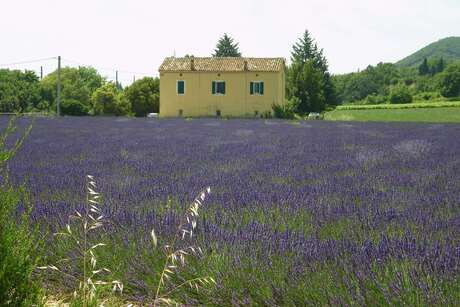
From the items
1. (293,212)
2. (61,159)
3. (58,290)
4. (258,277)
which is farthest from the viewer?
(61,159)

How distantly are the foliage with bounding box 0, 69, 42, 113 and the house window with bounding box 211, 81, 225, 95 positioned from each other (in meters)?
26.4

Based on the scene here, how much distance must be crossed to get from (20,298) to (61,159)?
7.09m

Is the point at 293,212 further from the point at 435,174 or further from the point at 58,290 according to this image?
the point at 435,174

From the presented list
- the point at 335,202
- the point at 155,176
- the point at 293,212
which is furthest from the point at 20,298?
the point at 155,176

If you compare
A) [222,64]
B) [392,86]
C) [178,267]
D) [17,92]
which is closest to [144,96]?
[222,64]

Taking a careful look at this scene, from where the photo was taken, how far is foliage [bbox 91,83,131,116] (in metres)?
51.8

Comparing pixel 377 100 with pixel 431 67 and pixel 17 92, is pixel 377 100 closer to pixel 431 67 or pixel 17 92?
pixel 431 67

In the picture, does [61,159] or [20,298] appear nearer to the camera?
[20,298]

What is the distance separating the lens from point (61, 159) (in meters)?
8.76

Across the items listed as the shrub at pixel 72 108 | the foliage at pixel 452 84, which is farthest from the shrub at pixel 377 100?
the shrub at pixel 72 108

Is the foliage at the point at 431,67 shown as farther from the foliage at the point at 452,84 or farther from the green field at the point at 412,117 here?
the green field at the point at 412,117

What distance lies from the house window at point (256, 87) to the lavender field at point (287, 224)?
31395 millimetres

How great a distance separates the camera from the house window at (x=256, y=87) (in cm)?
3888

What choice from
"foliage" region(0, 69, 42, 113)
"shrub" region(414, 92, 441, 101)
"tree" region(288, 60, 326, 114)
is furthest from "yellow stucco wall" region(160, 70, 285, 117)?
"shrub" region(414, 92, 441, 101)
